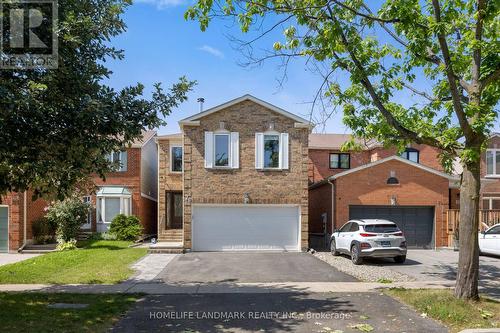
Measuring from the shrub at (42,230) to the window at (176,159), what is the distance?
6980mm

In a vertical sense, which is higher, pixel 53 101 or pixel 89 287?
pixel 53 101

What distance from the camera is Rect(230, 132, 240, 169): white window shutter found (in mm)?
21844

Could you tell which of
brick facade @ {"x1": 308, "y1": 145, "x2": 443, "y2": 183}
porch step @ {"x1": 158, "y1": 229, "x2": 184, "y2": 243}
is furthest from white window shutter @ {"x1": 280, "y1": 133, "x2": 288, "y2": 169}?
brick facade @ {"x1": 308, "y1": 145, "x2": 443, "y2": 183}

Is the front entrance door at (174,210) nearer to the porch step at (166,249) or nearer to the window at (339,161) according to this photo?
the porch step at (166,249)

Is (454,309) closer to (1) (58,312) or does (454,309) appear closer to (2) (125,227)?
(1) (58,312)

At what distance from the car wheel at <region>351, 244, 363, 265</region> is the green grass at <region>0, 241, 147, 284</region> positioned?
7826 millimetres

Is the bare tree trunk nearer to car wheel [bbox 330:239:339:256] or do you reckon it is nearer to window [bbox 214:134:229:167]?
car wheel [bbox 330:239:339:256]

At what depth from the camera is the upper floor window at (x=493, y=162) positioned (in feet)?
94.2

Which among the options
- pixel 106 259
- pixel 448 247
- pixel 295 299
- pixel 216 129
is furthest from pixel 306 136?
pixel 295 299

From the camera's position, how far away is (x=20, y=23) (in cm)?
839

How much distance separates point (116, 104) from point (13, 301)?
5.02 m

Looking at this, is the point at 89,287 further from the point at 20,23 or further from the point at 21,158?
the point at 20,23

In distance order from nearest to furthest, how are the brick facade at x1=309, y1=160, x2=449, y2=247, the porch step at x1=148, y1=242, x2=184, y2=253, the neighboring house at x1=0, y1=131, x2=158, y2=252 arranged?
1. the porch step at x1=148, y1=242, x2=184, y2=253
2. the brick facade at x1=309, y1=160, x2=449, y2=247
3. the neighboring house at x1=0, y1=131, x2=158, y2=252

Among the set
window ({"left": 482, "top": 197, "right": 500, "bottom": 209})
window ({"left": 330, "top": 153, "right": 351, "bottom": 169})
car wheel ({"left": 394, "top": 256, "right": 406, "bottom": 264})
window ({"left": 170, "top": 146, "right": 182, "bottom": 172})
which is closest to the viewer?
car wheel ({"left": 394, "top": 256, "right": 406, "bottom": 264})
